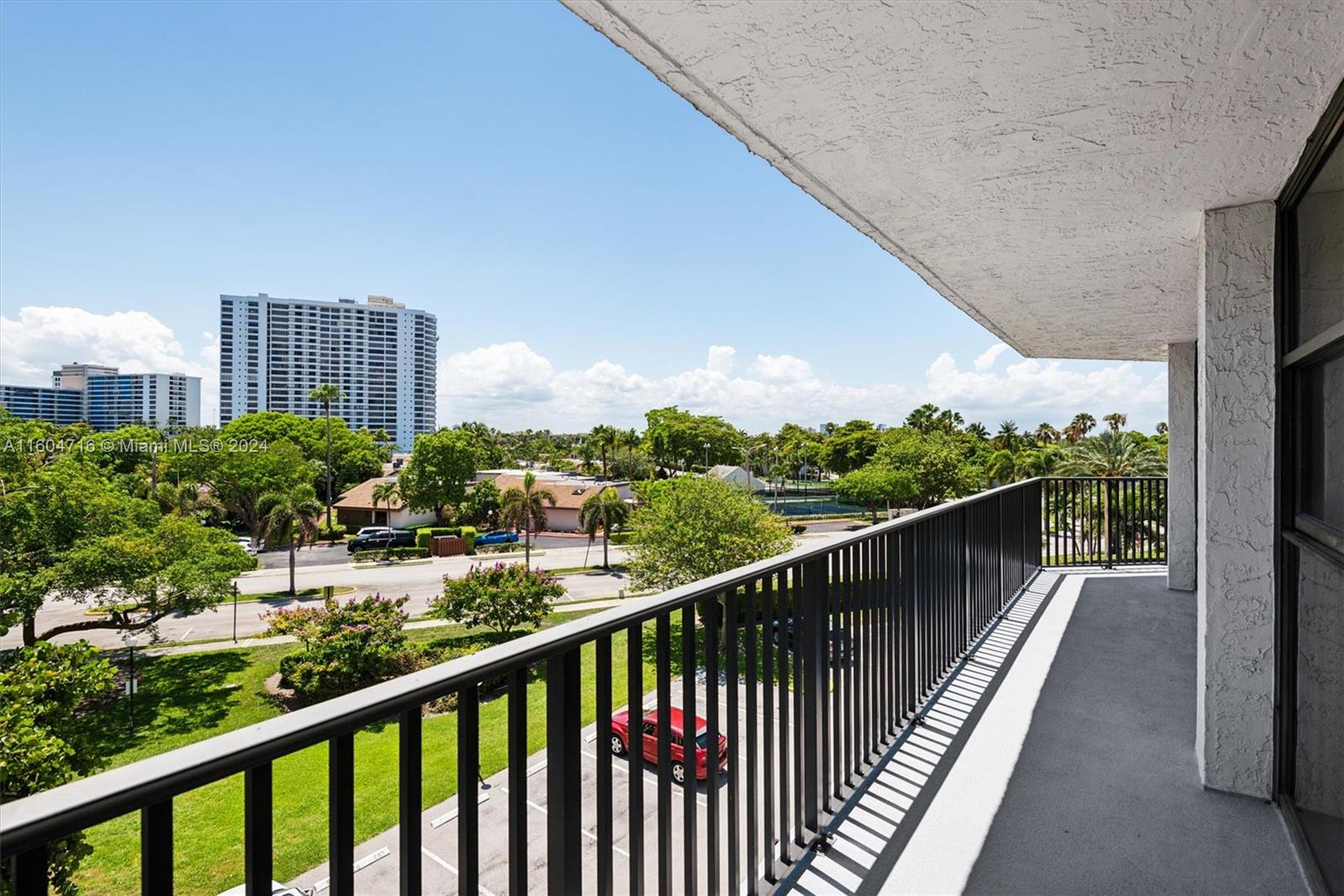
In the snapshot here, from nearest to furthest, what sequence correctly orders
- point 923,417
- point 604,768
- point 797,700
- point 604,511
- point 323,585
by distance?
1. point 604,768
2. point 797,700
3. point 323,585
4. point 604,511
5. point 923,417

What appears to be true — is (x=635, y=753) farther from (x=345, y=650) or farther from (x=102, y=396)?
(x=102, y=396)

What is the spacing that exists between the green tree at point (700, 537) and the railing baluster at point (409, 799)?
59.7 feet

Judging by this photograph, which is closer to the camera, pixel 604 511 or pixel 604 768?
pixel 604 768

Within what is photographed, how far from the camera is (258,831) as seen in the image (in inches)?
24.5

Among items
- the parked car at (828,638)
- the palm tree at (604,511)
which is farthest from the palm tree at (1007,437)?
the parked car at (828,638)

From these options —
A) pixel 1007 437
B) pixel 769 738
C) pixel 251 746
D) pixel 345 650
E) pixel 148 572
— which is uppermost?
pixel 1007 437

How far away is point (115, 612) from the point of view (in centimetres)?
1869

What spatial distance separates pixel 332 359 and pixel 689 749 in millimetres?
94824

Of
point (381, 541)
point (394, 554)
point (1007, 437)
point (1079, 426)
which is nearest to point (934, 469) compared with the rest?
point (1079, 426)

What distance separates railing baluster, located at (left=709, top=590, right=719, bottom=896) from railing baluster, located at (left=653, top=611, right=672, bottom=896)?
81 millimetres

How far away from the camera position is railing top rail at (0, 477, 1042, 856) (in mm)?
470

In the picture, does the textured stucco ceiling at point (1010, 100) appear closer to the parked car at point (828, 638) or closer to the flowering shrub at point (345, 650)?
the parked car at point (828, 638)

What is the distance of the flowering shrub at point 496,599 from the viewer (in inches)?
730

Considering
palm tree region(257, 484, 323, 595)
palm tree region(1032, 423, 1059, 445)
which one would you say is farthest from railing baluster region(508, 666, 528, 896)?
palm tree region(1032, 423, 1059, 445)
